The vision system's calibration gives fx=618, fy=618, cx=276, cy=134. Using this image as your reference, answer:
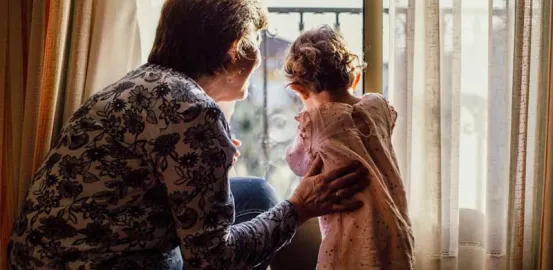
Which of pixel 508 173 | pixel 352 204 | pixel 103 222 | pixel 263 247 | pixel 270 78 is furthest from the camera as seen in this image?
pixel 270 78

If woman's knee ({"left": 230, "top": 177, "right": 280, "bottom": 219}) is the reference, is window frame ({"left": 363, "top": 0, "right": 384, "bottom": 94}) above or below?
above

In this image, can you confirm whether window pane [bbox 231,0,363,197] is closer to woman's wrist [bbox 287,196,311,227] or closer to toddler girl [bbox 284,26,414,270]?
toddler girl [bbox 284,26,414,270]

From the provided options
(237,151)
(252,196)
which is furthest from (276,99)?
(237,151)

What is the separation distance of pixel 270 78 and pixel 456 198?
2.16 ft

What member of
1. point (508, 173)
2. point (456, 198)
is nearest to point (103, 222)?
point (456, 198)

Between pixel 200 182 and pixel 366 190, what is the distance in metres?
0.49

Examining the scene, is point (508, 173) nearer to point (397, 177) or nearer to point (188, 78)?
point (397, 177)

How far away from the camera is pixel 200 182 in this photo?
1.09 meters

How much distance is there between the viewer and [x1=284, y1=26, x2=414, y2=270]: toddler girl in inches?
56.4

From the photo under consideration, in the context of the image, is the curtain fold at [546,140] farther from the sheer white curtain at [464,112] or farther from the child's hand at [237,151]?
the child's hand at [237,151]

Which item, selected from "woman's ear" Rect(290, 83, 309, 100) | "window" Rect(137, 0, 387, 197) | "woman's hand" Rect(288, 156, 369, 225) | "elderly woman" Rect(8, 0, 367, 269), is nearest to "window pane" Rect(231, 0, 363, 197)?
"window" Rect(137, 0, 387, 197)

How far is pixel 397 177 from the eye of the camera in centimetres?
151

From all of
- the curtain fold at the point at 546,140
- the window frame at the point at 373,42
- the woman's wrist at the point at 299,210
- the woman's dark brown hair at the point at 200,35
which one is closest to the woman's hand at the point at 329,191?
the woman's wrist at the point at 299,210

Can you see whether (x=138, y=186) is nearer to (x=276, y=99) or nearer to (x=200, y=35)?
(x=200, y=35)
